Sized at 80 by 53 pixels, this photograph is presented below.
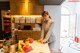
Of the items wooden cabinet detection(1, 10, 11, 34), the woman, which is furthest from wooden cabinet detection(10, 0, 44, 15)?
the woman

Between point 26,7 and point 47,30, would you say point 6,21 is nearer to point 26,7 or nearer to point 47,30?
point 26,7

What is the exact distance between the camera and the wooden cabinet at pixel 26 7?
5070 millimetres

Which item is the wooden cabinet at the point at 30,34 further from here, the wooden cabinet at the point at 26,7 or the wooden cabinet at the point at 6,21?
the wooden cabinet at the point at 6,21

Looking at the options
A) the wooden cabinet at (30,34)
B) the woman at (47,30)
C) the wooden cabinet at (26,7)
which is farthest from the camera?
the wooden cabinet at (26,7)

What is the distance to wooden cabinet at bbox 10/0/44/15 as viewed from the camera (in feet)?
16.6

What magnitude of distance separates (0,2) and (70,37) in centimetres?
621

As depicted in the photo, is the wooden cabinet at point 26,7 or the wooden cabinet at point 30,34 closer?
the wooden cabinet at point 30,34

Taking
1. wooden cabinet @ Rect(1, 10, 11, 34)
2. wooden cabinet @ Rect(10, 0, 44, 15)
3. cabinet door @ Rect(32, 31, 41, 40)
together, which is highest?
wooden cabinet @ Rect(10, 0, 44, 15)

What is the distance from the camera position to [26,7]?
5129 mm

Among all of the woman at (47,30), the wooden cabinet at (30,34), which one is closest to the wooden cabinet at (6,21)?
the wooden cabinet at (30,34)

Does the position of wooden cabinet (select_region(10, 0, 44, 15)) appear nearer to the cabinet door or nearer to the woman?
the cabinet door

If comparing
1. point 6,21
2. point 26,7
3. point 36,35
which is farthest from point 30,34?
point 6,21

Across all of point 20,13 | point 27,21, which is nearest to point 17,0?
point 20,13

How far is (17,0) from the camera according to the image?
5.05 m
